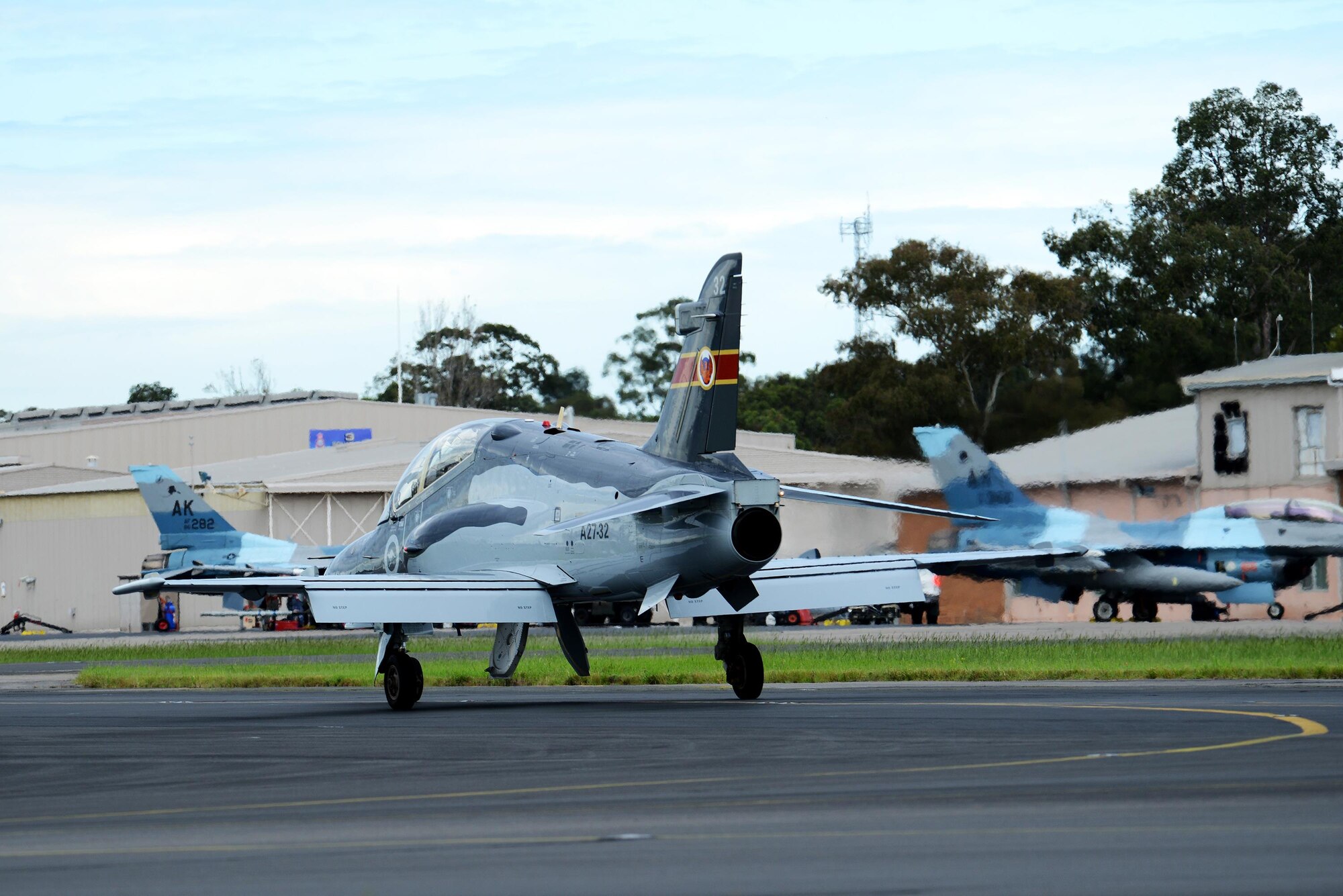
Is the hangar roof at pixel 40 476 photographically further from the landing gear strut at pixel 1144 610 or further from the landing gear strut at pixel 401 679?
the landing gear strut at pixel 401 679

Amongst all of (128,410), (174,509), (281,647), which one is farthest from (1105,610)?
(128,410)

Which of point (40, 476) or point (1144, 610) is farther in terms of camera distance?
point (40, 476)

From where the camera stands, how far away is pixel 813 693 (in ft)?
71.4

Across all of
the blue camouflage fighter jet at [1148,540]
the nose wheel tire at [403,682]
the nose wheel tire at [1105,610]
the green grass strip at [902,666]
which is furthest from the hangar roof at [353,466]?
the nose wheel tire at [403,682]

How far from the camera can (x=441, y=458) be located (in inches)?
910

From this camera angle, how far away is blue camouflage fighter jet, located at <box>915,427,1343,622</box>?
45.0 metres

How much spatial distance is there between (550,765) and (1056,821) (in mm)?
4961

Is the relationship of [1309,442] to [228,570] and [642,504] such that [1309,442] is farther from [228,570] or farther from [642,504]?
[642,504]

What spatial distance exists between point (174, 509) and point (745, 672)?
4081 centimetres

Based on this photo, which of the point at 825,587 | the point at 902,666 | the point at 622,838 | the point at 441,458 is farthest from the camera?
the point at 902,666

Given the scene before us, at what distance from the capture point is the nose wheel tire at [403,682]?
21.0 metres

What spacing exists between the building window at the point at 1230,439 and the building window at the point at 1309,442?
4.36 feet

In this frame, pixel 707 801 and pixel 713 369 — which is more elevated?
pixel 713 369

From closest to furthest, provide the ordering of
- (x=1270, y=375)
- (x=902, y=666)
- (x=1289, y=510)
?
1. (x=902, y=666)
2. (x=1289, y=510)
3. (x=1270, y=375)
